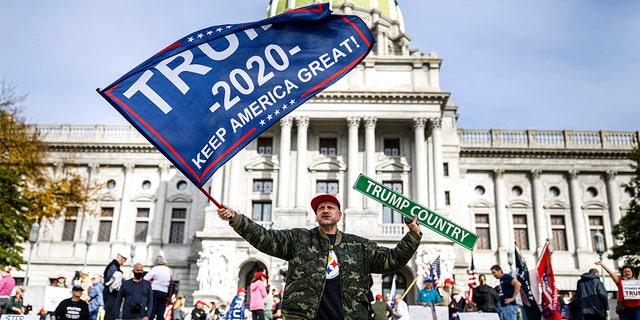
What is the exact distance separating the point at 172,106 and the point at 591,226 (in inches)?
1741

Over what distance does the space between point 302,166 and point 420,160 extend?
7.88 meters

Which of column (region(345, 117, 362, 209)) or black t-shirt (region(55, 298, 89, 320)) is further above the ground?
column (region(345, 117, 362, 209))

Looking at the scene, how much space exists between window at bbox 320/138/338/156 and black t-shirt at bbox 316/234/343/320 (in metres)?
35.3

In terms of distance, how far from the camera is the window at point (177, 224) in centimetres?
4303

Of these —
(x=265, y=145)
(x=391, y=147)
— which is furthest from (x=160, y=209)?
(x=391, y=147)

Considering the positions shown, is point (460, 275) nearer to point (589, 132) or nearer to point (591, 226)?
point (591, 226)

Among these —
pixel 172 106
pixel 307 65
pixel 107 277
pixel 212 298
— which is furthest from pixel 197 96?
pixel 212 298

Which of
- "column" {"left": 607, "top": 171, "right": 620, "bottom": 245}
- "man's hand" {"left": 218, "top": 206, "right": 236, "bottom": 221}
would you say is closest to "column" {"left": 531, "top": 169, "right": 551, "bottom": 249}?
"column" {"left": 607, "top": 171, "right": 620, "bottom": 245}

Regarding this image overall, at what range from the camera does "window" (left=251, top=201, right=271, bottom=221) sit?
3816cm

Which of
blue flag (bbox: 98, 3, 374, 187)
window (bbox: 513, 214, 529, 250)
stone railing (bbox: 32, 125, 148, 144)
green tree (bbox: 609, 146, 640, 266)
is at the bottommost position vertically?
blue flag (bbox: 98, 3, 374, 187)

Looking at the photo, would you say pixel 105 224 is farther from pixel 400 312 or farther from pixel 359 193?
pixel 400 312

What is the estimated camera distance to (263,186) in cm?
3900

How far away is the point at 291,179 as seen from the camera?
3769 cm

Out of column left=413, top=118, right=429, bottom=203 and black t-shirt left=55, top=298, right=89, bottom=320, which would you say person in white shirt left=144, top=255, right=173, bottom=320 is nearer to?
black t-shirt left=55, top=298, right=89, bottom=320
